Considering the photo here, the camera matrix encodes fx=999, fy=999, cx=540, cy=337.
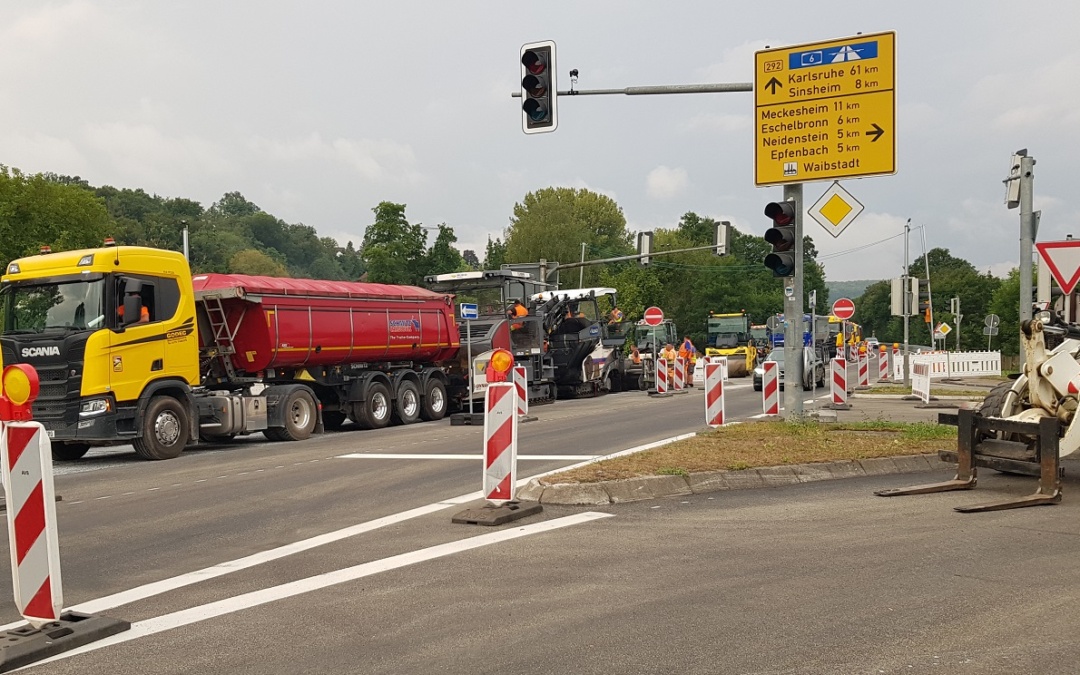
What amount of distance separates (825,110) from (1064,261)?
4.38 metres

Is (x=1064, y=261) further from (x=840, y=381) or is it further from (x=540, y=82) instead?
(x=840, y=381)

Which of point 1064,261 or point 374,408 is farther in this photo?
point 374,408

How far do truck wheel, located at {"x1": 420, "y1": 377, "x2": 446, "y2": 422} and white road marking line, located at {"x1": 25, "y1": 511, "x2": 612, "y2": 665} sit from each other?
14371 millimetres

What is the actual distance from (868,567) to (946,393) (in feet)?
70.2

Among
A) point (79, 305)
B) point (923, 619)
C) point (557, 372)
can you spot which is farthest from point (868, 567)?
point (557, 372)

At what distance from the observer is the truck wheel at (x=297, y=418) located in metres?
18.3

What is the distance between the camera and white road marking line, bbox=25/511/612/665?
213 inches

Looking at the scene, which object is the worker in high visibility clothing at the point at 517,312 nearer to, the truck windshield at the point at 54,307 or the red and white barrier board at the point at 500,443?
the truck windshield at the point at 54,307

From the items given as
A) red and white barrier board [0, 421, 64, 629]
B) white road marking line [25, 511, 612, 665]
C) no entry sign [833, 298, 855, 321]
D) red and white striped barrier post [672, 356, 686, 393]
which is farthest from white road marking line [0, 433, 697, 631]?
no entry sign [833, 298, 855, 321]

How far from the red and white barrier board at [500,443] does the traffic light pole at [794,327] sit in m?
7.09

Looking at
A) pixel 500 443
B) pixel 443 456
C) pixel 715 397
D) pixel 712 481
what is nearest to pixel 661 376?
pixel 715 397

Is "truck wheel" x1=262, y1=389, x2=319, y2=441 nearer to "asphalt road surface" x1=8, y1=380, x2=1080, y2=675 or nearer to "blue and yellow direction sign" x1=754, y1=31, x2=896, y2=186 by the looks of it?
"asphalt road surface" x1=8, y1=380, x2=1080, y2=675

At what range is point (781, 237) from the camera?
47.1 ft

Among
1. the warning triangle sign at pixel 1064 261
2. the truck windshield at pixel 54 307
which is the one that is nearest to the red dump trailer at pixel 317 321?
the truck windshield at pixel 54 307
